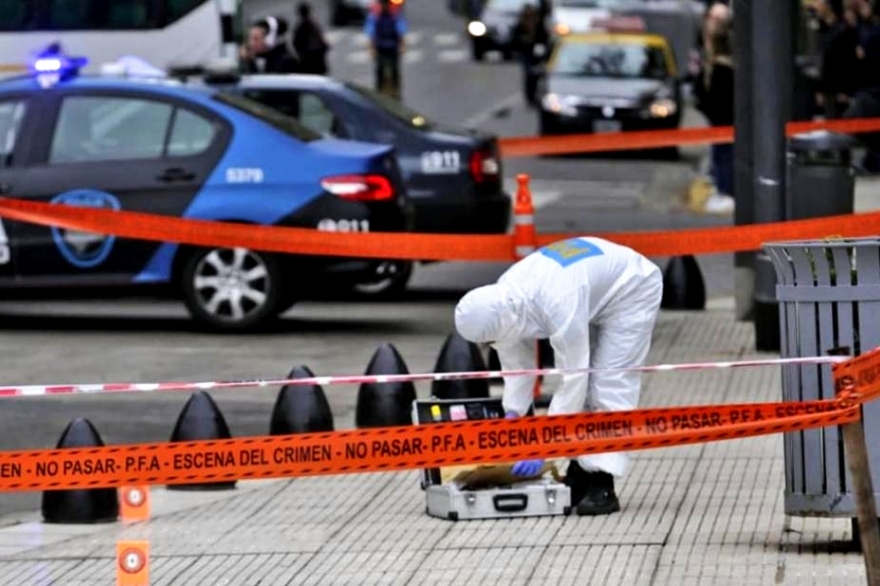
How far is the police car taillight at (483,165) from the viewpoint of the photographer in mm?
15781

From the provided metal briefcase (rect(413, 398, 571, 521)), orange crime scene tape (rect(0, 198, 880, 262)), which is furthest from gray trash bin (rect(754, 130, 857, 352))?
metal briefcase (rect(413, 398, 571, 521))

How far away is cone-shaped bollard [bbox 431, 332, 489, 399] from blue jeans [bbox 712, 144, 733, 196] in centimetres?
1126

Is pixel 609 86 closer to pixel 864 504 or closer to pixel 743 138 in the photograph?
pixel 743 138

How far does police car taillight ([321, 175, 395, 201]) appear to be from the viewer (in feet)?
46.4

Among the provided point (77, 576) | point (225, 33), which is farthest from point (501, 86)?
point (77, 576)

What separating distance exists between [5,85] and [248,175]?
75.5 inches

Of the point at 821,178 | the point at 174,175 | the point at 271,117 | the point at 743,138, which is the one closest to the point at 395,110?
the point at 271,117

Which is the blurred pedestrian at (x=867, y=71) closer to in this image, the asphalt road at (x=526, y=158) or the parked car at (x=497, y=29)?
the asphalt road at (x=526, y=158)

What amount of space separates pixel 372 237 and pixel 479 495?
4066mm

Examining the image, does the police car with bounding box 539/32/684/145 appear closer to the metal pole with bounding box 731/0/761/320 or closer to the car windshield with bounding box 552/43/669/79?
the car windshield with bounding box 552/43/669/79

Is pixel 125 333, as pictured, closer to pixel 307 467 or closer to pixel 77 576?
pixel 77 576

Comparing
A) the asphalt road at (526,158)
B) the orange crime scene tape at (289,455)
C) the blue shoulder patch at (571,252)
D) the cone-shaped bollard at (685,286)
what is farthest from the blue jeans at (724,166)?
the orange crime scene tape at (289,455)

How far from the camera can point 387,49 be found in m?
34.1

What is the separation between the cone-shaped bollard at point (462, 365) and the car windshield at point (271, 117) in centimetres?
428
